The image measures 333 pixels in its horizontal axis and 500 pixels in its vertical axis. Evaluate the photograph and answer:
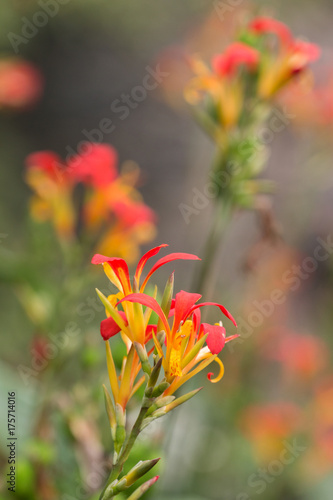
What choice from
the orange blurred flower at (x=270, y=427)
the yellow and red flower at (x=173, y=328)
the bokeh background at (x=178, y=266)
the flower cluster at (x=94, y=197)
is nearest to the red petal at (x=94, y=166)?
the flower cluster at (x=94, y=197)

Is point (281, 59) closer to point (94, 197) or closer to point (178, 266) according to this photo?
point (94, 197)

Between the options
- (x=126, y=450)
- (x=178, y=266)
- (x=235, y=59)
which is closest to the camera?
(x=126, y=450)

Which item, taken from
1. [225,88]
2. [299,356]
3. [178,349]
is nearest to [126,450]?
[178,349]

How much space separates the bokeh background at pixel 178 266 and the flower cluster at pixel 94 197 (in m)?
0.08

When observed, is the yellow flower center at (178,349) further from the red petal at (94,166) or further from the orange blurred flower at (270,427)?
the orange blurred flower at (270,427)

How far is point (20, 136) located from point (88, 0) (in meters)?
1.01

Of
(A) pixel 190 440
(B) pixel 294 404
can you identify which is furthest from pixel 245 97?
(B) pixel 294 404

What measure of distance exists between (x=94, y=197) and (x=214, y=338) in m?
0.64

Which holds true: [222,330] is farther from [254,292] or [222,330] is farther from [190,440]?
[254,292]

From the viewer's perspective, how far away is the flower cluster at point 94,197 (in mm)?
1012

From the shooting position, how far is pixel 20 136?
391 cm

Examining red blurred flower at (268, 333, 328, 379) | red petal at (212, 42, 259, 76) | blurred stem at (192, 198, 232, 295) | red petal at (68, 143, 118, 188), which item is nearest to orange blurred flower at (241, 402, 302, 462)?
red blurred flower at (268, 333, 328, 379)

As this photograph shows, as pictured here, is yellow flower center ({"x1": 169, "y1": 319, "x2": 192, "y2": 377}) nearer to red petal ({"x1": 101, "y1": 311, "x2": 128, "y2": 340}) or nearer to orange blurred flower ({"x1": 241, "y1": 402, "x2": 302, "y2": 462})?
red petal ({"x1": 101, "y1": 311, "x2": 128, "y2": 340})

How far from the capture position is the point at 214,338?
469 mm
